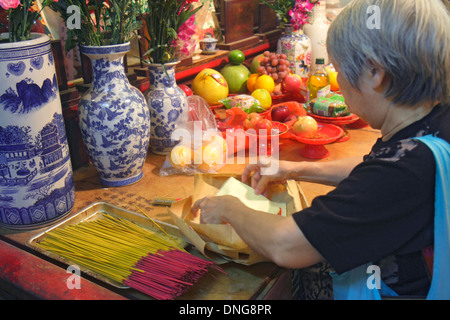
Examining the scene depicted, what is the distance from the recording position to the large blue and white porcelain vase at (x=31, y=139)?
1089 mm

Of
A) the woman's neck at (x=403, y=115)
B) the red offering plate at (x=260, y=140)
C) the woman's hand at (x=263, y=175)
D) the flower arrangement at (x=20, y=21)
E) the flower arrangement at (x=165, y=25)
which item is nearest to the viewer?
the woman's neck at (x=403, y=115)

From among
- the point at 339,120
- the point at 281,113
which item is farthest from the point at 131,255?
the point at 339,120

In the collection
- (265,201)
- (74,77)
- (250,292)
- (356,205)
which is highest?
(74,77)

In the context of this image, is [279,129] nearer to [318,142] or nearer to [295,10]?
[318,142]

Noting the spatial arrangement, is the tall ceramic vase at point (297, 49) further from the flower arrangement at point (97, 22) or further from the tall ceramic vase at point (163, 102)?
the flower arrangement at point (97, 22)

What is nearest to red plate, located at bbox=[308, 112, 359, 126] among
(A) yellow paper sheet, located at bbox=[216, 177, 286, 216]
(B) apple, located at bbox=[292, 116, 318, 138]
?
(B) apple, located at bbox=[292, 116, 318, 138]

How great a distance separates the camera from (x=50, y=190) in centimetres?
124

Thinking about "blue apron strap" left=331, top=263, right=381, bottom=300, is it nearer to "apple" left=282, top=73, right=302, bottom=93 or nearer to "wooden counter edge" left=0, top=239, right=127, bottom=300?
"wooden counter edge" left=0, top=239, right=127, bottom=300

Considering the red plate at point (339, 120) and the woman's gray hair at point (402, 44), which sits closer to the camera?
the woman's gray hair at point (402, 44)

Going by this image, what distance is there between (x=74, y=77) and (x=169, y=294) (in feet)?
3.86

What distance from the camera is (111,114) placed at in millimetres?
1379

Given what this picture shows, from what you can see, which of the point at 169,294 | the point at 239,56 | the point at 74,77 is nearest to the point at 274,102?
the point at 239,56

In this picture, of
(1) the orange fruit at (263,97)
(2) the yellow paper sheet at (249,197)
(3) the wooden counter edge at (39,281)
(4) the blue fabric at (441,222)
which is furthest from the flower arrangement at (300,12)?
(3) the wooden counter edge at (39,281)

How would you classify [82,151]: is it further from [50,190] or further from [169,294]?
[169,294]
